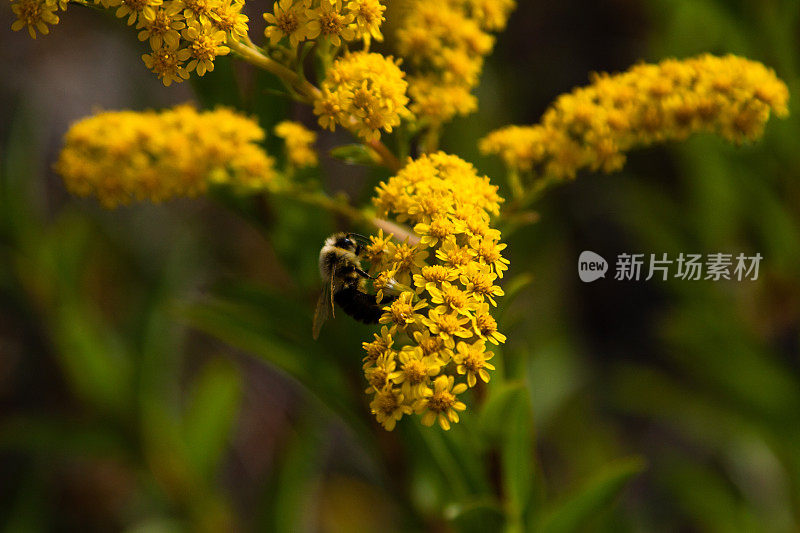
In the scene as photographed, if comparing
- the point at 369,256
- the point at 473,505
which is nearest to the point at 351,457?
the point at 473,505

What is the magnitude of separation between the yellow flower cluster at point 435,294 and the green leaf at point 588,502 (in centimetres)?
38

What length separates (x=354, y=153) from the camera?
0.71m

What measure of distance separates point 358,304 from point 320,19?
1.07 ft

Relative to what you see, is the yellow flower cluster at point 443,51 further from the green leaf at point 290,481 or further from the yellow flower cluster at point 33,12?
the green leaf at point 290,481

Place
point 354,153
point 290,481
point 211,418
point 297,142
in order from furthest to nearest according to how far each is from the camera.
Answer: point 211,418, point 290,481, point 297,142, point 354,153

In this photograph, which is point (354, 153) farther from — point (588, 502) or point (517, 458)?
point (588, 502)

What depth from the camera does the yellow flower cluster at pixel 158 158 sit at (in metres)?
0.81

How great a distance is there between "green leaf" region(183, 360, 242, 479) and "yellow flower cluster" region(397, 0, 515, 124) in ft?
Result: 3.33

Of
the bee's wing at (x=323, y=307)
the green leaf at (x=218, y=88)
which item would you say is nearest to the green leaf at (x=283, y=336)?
the bee's wing at (x=323, y=307)

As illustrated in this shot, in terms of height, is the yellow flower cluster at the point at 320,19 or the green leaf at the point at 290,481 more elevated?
the yellow flower cluster at the point at 320,19

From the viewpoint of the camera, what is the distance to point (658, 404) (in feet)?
5.64

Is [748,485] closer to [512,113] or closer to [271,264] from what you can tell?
[512,113]

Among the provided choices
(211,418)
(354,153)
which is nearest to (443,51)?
(354,153)

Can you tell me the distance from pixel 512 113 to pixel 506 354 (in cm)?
114
